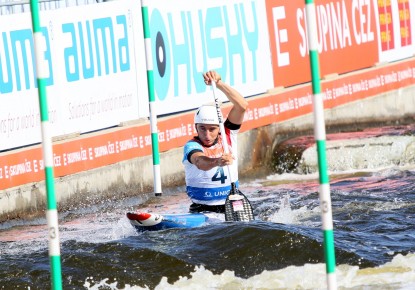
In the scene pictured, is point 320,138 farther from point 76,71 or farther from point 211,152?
point 76,71

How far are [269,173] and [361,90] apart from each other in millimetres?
4284

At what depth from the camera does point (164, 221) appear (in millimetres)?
12289

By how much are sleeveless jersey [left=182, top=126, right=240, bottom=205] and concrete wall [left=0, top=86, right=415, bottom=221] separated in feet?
10.5

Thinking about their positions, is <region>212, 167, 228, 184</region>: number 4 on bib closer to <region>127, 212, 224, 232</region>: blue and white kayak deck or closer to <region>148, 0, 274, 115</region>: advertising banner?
<region>127, 212, 224, 232</region>: blue and white kayak deck

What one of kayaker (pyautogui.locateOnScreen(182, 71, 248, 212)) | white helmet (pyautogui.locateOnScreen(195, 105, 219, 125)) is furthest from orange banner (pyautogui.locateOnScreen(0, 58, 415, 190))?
white helmet (pyautogui.locateOnScreen(195, 105, 219, 125))

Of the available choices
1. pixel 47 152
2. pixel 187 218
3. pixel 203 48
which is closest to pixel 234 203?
pixel 187 218

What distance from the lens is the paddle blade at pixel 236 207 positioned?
1230 centimetres

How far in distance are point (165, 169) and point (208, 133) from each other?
5336 millimetres

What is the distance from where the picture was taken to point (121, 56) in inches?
670

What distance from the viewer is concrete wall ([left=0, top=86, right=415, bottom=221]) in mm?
15234

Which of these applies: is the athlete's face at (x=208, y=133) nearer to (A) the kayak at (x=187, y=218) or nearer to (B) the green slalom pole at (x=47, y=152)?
(A) the kayak at (x=187, y=218)

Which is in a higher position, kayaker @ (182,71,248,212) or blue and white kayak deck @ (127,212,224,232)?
kayaker @ (182,71,248,212)

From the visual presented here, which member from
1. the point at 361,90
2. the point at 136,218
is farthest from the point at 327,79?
the point at 136,218

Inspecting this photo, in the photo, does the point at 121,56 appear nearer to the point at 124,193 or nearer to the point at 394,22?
the point at 124,193
